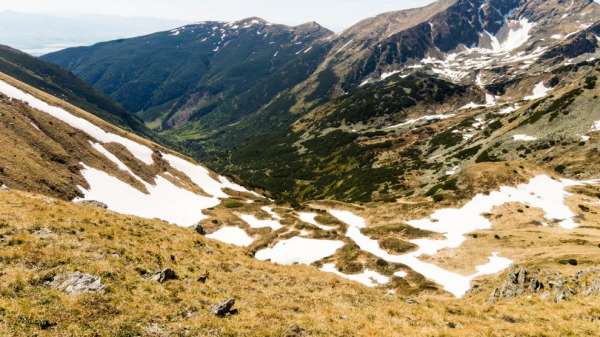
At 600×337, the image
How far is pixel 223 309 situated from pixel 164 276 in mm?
5783

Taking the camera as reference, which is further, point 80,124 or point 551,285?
point 80,124

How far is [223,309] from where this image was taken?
2044 cm

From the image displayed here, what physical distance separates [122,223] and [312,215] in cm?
6535

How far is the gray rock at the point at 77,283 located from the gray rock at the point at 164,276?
11.0 ft

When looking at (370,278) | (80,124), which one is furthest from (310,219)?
(80,124)

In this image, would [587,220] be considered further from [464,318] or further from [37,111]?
[37,111]

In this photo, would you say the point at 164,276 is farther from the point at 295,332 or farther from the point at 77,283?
the point at 295,332

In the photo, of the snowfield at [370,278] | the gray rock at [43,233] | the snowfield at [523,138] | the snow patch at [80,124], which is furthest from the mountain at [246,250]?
the snowfield at [523,138]

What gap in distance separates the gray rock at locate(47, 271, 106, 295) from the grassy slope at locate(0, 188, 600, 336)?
55 cm

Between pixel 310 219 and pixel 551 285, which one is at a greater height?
pixel 551 285

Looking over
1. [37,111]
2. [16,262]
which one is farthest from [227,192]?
[16,262]

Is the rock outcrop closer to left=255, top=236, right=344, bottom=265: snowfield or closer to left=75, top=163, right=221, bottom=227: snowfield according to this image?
left=255, top=236, right=344, bottom=265: snowfield

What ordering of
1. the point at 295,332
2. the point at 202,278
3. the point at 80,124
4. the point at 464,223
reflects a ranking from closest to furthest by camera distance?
the point at 295,332
the point at 202,278
the point at 464,223
the point at 80,124

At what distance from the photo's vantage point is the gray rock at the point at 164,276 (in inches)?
940
